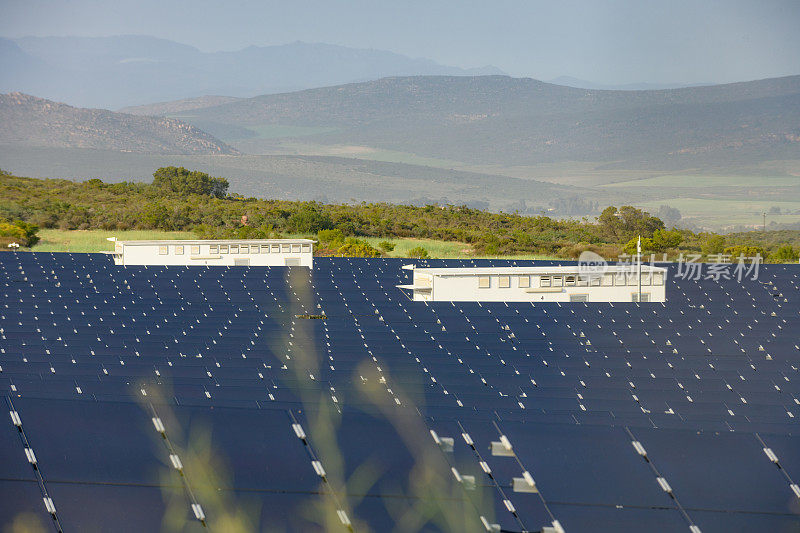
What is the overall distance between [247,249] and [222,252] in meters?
1.71

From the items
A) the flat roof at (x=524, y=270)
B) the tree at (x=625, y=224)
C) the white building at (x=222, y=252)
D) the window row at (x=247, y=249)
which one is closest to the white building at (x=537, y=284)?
the flat roof at (x=524, y=270)

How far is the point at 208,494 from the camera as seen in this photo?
804cm

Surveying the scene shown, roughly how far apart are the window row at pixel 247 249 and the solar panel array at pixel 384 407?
18411 millimetres

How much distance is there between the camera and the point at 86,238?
96688mm

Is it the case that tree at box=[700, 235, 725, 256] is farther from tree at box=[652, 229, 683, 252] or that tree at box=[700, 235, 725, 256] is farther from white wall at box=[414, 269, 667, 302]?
white wall at box=[414, 269, 667, 302]

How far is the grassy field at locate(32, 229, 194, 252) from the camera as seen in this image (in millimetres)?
86875

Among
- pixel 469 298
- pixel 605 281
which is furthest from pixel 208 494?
pixel 605 281

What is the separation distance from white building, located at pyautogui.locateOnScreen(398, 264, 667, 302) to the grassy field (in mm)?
52684

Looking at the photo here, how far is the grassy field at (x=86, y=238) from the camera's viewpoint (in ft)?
285

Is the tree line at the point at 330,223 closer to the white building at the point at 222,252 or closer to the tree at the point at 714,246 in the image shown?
the tree at the point at 714,246

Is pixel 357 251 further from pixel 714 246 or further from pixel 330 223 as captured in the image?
pixel 714 246

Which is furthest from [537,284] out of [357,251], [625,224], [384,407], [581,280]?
[625,224]

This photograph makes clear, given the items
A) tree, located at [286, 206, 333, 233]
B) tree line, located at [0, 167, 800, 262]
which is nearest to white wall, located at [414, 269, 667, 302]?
tree line, located at [0, 167, 800, 262]

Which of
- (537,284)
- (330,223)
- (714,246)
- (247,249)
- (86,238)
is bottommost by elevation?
(86,238)
